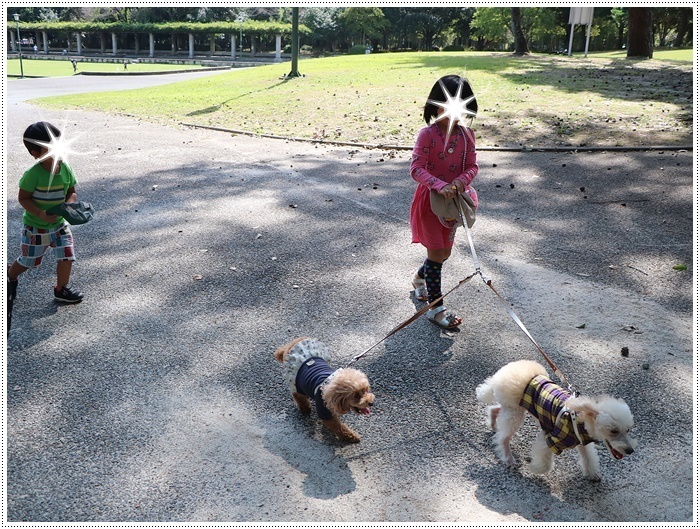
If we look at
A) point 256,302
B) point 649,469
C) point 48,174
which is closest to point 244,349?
point 256,302

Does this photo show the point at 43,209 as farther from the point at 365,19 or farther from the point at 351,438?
the point at 365,19

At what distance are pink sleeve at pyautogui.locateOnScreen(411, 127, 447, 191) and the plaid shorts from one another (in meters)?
2.87

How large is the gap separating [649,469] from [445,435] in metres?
1.13

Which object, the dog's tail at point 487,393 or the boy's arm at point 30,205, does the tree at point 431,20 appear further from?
the dog's tail at point 487,393

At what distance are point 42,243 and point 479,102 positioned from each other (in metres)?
13.1

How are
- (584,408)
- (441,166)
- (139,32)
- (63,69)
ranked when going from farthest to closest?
(139,32) → (63,69) → (441,166) → (584,408)

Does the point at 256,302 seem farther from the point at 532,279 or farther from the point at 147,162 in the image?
the point at 147,162

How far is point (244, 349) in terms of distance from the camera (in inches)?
185

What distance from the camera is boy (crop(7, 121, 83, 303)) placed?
15.8ft

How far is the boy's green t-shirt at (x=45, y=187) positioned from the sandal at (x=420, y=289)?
2.98 meters

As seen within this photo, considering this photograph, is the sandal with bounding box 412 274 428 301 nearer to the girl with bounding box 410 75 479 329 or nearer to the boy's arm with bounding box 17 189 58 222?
the girl with bounding box 410 75 479 329

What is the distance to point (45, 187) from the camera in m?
4.88

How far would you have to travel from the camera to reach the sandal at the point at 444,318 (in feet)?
16.4

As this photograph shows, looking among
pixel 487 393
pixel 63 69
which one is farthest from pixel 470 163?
pixel 63 69
